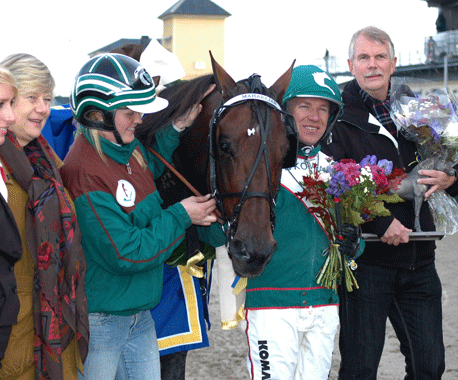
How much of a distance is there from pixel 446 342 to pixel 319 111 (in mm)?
3242

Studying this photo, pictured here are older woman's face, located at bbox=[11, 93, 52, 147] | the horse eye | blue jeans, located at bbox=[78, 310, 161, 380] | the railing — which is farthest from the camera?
the railing

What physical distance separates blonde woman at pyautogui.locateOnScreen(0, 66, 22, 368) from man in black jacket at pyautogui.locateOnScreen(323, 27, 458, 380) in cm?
182

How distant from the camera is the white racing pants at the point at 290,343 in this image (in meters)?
2.59

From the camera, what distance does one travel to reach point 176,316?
301 cm

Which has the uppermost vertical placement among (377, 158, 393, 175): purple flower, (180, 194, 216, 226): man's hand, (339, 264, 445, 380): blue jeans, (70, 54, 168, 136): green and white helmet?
(70, 54, 168, 136): green and white helmet

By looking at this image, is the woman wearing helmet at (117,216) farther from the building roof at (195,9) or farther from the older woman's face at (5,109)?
the building roof at (195,9)

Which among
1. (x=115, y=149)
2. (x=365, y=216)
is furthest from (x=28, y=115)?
(x=365, y=216)

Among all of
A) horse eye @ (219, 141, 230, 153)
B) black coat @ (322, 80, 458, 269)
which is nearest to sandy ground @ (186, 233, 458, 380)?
black coat @ (322, 80, 458, 269)

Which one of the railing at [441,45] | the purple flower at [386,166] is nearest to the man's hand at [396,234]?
the purple flower at [386,166]

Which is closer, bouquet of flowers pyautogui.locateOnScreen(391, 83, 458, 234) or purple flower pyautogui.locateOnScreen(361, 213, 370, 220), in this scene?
purple flower pyautogui.locateOnScreen(361, 213, 370, 220)

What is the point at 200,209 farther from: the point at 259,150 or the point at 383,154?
the point at 383,154

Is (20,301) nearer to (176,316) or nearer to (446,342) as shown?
(176,316)

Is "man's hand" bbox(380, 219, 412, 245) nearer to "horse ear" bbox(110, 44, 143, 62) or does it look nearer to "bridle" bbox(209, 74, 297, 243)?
"bridle" bbox(209, 74, 297, 243)

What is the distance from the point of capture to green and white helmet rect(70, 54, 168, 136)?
7.64 ft
